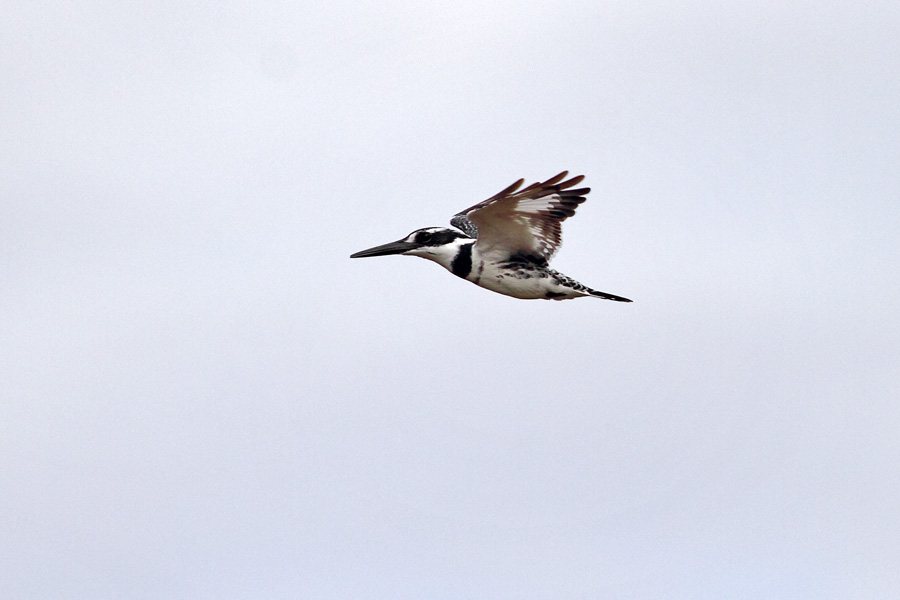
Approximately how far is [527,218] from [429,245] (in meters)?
2.28

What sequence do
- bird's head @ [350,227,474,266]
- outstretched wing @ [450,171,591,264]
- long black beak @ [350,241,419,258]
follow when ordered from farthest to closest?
long black beak @ [350,241,419,258]
bird's head @ [350,227,474,266]
outstretched wing @ [450,171,591,264]

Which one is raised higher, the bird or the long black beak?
the long black beak

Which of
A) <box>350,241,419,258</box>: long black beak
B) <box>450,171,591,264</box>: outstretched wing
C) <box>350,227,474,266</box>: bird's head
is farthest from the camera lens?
<box>350,241,419,258</box>: long black beak

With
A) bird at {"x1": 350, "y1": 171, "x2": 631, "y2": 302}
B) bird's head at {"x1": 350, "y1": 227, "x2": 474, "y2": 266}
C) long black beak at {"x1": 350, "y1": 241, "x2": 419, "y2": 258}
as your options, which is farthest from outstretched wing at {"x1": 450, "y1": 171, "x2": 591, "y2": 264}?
long black beak at {"x1": 350, "y1": 241, "x2": 419, "y2": 258}

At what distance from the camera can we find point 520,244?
28312 mm

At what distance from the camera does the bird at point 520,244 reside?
90.3 feet

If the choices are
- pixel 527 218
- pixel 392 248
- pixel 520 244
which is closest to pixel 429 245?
pixel 392 248

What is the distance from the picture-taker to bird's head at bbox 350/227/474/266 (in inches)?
1141

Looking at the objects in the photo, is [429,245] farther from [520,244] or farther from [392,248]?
[520,244]

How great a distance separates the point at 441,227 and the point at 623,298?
Result: 12.2ft

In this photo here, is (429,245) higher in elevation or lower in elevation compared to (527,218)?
higher

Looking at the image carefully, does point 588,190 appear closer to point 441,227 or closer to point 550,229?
point 550,229

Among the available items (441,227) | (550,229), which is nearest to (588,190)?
(550,229)

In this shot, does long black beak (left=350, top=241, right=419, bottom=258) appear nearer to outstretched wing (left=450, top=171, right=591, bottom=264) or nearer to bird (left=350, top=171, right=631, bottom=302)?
bird (left=350, top=171, right=631, bottom=302)
